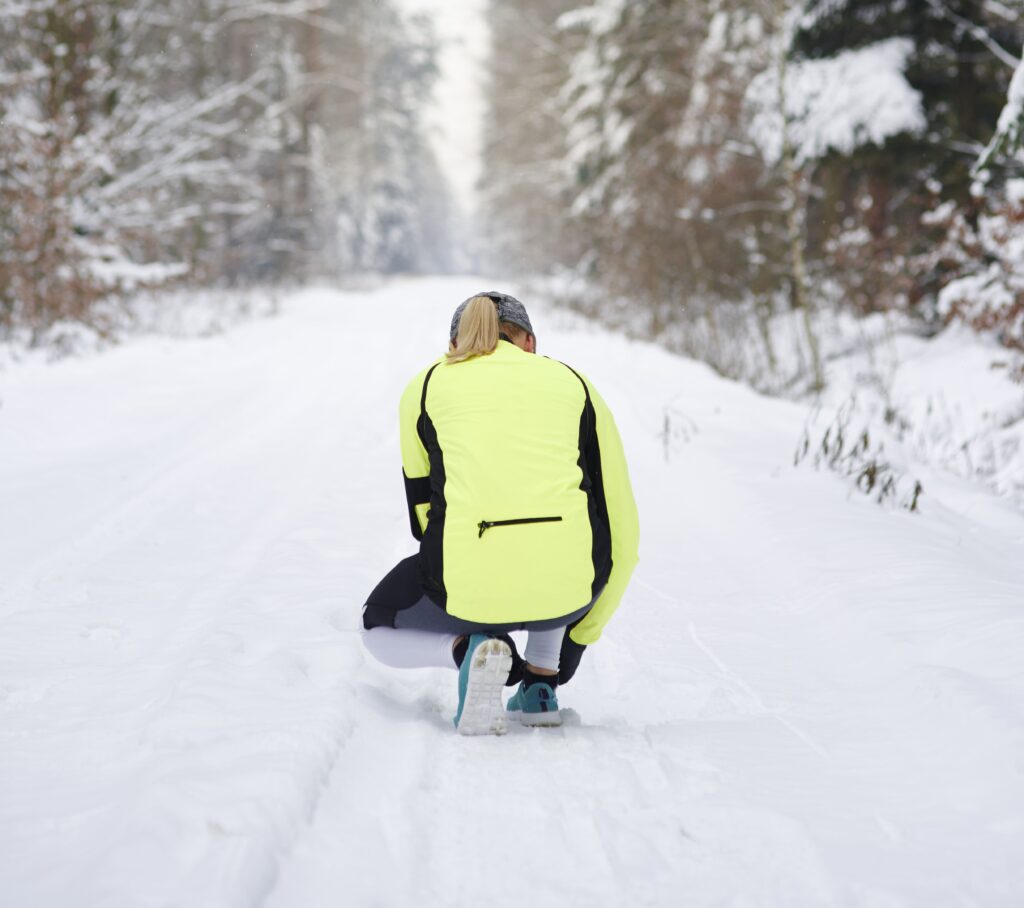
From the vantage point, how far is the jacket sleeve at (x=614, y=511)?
2324 millimetres

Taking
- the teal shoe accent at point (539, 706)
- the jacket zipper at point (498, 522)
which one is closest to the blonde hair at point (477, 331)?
the jacket zipper at point (498, 522)

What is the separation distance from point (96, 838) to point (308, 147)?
23826mm

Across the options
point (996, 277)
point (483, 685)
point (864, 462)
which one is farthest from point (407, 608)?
point (996, 277)

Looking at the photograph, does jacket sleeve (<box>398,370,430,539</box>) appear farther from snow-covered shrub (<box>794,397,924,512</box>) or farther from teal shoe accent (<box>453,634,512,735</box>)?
snow-covered shrub (<box>794,397,924,512</box>)

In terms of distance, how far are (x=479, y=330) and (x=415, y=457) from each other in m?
0.46

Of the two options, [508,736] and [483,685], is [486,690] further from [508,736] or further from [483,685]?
[508,736]

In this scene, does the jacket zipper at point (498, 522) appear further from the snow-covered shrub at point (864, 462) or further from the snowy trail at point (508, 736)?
the snow-covered shrub at point (864, 462)

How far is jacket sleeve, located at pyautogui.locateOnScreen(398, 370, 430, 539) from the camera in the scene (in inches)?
92.2

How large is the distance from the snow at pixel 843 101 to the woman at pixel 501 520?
8047mm

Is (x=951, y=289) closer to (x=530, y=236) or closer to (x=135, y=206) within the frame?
(x=135, y=206)

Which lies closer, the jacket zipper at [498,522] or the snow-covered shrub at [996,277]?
the jacket zipper at [498,522]

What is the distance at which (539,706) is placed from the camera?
2.41 metres

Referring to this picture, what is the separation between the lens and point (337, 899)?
156cm

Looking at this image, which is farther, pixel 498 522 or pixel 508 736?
pixel 508 736
